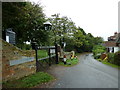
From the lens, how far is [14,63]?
565 cm

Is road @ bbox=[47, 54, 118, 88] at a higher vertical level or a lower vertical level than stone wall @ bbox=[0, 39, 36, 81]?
lower

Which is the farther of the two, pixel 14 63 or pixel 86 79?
pixel 86 79

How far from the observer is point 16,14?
7512mm

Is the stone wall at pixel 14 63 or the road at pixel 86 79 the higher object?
the stone wall at pixel 14 63

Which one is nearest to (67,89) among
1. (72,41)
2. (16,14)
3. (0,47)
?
(0,47)

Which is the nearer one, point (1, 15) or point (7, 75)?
point (7, 75)

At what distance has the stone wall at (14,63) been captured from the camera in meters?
5.25

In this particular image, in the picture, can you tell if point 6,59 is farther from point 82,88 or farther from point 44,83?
point 82,88

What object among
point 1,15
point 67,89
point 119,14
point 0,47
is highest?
point 119,14

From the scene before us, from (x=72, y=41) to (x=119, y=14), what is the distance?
1995 cm

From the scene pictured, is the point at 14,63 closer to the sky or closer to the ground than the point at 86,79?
closer to the sky

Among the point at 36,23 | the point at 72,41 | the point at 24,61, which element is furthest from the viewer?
the point at 72,41

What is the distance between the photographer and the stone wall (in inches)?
207

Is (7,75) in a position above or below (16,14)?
below
